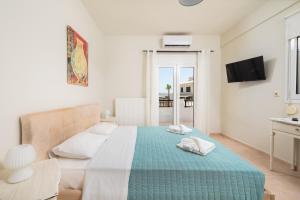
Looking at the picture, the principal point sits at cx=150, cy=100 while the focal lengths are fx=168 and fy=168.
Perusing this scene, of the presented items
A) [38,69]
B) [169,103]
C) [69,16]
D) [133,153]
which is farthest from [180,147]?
[169,103]

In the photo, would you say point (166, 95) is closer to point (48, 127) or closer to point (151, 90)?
point (151, 90)

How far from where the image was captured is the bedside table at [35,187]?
3.39 feet

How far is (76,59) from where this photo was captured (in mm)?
2859

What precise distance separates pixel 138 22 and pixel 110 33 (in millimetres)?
A: 1093

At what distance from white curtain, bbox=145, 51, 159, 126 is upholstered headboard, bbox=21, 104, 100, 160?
2.50 metres

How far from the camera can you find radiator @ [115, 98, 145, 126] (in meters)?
4.96

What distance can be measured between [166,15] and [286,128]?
314cm

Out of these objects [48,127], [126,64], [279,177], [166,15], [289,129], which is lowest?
[279,177]

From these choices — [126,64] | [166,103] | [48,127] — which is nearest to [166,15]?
[126,64]

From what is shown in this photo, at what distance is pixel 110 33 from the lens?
15.9ft

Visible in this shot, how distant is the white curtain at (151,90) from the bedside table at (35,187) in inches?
146

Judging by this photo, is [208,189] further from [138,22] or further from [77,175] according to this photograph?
[138,22]

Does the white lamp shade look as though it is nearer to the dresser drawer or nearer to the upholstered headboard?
the upholstered headboard

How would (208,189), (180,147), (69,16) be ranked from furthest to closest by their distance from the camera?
(69,16), (180,147), (208,189)
